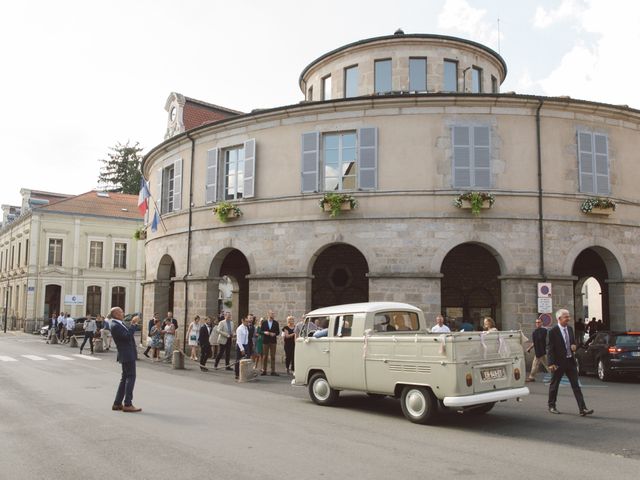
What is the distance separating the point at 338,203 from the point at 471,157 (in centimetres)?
435

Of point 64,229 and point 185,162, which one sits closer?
point 185,162

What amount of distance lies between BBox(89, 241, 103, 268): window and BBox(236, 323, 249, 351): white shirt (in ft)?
125

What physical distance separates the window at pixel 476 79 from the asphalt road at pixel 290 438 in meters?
15.0

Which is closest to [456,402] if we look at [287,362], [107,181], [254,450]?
[254,450]

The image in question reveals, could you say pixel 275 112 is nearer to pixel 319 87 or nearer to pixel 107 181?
pixel 319 87

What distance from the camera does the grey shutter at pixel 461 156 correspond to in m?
18.5

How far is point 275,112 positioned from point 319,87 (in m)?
6.31

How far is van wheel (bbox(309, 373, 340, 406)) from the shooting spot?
1136cm

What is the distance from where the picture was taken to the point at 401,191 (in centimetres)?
1864

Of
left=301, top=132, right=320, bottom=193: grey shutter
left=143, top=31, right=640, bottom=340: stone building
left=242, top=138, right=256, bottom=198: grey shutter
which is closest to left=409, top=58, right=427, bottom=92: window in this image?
left=143, top=31, right=640, bottom=340: stone building

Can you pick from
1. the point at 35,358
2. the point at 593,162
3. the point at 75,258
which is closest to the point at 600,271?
the point at 593,162

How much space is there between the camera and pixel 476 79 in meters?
25.0

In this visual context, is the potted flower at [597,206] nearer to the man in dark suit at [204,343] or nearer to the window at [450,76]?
the window at [450,76]

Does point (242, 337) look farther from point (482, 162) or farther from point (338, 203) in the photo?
point (482, 162)
